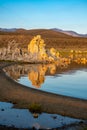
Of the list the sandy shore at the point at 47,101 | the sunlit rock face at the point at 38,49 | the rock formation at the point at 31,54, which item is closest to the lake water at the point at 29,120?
the sandy shore at the point at 47,101

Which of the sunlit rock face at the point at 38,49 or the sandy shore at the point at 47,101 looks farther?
the sunlit rock face at the point at 38,49

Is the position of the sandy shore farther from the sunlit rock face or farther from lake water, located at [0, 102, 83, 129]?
the sunlit rock face

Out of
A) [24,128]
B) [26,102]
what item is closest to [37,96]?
[26,102]

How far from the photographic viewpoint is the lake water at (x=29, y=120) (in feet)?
35.9

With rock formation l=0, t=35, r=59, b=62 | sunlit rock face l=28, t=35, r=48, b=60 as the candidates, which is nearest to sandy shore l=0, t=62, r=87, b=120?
rock formation l=0, t=35, r=59, b=62

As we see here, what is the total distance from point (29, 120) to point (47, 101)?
332 centimetres

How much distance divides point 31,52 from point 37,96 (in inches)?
1115

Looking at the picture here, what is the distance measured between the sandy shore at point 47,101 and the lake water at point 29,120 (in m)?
0.65

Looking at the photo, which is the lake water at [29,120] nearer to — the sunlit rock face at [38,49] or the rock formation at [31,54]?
the rock formation at [31,54]

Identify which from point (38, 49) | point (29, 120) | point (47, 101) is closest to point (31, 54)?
point (38, 49)

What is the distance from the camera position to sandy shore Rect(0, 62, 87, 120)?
13031 mm

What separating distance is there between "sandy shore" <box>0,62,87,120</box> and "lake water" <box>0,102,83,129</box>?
648mm

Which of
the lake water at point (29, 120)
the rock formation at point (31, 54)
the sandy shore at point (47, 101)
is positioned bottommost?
the rock formation at point (31, 54)

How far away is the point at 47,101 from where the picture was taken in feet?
48.7
